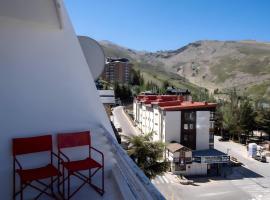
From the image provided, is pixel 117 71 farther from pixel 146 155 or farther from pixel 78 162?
pixel 78 162

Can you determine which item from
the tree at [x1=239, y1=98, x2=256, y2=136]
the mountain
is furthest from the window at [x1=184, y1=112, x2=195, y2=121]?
the mountain

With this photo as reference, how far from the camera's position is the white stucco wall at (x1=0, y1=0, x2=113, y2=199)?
11.3 feet

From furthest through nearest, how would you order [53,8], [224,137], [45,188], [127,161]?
[224,137] → [45,188] → [53,8] → [127,161]

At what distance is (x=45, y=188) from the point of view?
3646mm

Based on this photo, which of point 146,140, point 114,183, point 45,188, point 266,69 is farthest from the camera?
point 266,69

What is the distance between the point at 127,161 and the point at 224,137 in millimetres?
36120

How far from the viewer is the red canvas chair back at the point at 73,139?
375 cm

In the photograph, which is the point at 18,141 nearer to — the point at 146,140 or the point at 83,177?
the point at 83,177

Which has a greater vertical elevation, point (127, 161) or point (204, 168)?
point (127, 161)

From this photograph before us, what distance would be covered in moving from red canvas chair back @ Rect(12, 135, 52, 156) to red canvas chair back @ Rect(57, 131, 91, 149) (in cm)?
13

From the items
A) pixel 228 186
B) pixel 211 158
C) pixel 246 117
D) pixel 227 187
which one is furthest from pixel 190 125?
pixel 246 117

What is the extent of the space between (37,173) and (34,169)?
16 centimetres

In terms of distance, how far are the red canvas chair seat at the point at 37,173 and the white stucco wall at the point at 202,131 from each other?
2361cm

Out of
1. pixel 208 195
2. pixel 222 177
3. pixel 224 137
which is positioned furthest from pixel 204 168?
pixel 224 137
